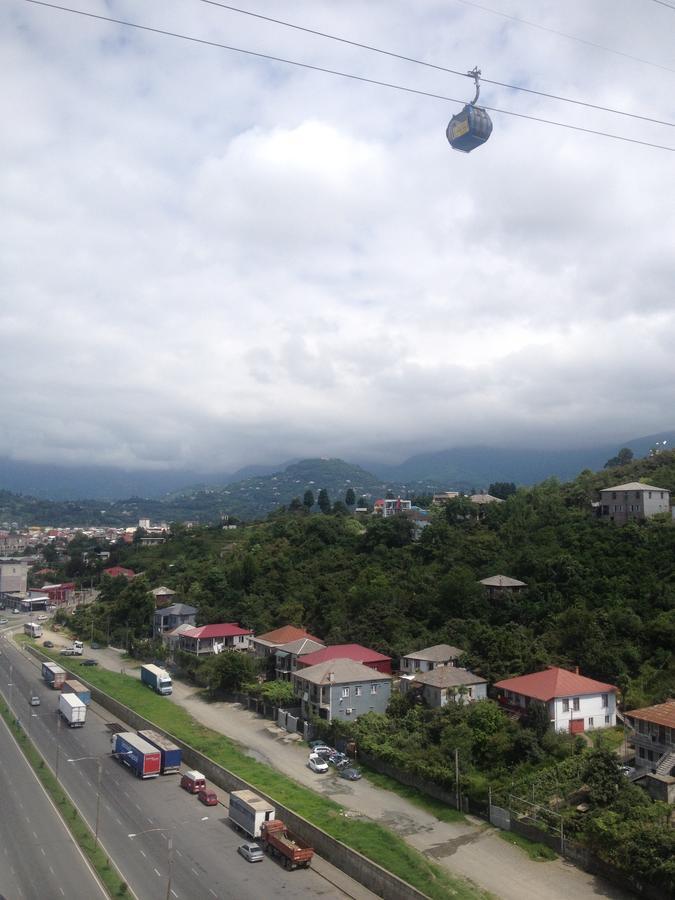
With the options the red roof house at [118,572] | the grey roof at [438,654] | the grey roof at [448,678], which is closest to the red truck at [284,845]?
the grey roof at [448,678]

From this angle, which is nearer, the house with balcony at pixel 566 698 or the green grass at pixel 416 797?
the green grass at pixel 416 797

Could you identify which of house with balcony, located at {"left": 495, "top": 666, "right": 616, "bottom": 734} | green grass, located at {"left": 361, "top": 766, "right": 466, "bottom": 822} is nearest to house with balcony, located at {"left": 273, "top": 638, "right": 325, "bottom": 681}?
green grass, located at {"left": 361, "top": 766, "right": 466, "bottom": 822}

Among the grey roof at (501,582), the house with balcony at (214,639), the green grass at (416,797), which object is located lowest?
the green grass at (416,797)

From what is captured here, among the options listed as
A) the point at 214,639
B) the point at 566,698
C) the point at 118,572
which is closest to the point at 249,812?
the point at 566,698

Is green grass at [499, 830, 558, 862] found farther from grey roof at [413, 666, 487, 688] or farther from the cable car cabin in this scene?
the cable car cabin

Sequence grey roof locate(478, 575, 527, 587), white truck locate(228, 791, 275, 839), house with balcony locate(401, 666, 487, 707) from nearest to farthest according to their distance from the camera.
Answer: white truck locate(228, 791, 275, 839) → house with balcony locate(401, 666, 487, 707) → grey roof locate(478, 575, 527, 587)

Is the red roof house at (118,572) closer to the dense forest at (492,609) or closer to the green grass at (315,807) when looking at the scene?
the dense forest at (492,609)

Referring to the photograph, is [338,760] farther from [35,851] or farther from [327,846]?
[35,851]
